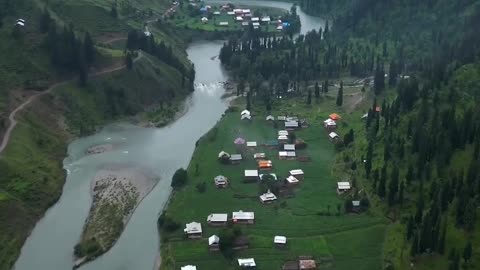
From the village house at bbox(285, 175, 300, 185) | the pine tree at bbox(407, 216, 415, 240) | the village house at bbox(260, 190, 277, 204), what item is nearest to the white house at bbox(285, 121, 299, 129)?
the village house at bbox(285, 175, 300, 185)

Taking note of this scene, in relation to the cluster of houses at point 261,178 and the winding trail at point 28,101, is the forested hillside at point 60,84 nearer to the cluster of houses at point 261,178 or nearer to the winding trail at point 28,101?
the winding trail at point 28,101

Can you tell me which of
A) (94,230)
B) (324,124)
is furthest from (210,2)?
(94,230)

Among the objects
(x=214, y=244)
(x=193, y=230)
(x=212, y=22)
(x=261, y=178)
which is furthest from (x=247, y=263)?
(x=212, y=22)

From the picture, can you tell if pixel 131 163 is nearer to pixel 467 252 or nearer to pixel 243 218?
pixel 243 218

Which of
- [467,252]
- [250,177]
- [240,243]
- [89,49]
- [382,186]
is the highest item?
[89,49]

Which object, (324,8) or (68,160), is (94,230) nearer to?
(68,160)
